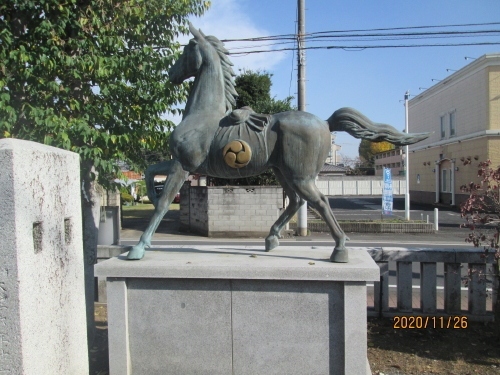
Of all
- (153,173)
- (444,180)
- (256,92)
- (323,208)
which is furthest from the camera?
(444,180)

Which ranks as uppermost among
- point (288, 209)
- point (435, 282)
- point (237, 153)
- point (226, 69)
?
point (226, 69)

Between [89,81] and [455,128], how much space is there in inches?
998

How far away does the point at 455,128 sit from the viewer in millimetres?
26031

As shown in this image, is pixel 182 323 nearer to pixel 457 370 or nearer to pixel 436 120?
pixel 457 370

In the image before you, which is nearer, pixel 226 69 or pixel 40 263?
pixel 40 263

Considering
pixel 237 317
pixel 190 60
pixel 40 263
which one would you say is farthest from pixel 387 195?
pixel 40 263

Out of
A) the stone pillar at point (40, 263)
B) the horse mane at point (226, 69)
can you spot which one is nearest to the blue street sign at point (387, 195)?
the horse mane at point (226, 69)

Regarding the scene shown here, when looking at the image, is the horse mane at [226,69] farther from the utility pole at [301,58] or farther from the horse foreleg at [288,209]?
the utility pole at [301,58]

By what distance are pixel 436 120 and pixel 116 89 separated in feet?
91.0

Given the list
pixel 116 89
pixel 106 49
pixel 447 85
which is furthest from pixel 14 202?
pixel 447 85

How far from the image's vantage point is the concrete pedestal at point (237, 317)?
11.1 feet

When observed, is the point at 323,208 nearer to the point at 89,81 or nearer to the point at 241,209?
the point at 89,81
